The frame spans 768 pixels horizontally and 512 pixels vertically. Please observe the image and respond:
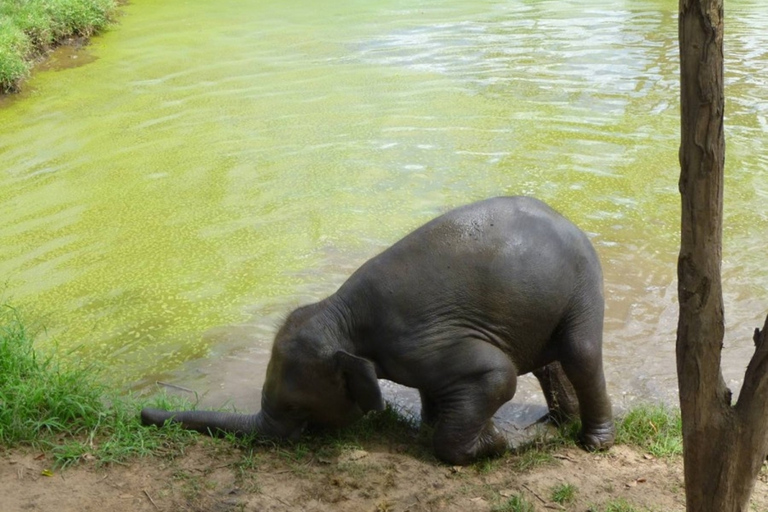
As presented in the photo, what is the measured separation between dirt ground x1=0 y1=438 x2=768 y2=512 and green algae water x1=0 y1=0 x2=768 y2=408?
1.12 m

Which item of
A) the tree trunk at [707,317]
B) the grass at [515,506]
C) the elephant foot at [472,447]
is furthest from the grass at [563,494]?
the tree trunk at [707,317]

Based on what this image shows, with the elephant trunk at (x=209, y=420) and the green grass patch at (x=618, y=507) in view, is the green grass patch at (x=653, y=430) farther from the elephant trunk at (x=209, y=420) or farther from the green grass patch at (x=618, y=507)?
the elephant trunk at (x=209, y=420)

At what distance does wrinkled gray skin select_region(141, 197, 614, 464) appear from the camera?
4672 millimetres

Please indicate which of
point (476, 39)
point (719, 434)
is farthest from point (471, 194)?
point (476, 39)

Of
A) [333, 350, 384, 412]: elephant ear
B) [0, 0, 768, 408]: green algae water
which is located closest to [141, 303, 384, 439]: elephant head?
[333, 350, 384, 412]: elephant ear

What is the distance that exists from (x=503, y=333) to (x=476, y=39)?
10.4 meters

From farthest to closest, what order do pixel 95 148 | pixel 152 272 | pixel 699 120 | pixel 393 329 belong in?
pixel 95 148 → pixel 152 272 → pixel 393 329 → pixel 699 120

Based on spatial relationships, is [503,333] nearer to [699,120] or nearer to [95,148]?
[699,120]

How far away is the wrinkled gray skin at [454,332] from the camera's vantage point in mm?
4672

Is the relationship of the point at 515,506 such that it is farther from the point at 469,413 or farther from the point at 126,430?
the point at 126,430

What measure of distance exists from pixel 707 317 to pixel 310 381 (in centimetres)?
215

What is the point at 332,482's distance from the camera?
448 cm

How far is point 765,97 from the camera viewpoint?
1108cm

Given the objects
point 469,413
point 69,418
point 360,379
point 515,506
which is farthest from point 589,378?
point 69,418
